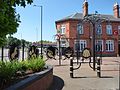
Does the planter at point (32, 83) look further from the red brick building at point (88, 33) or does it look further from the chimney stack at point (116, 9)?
the chimney stack at point (116, 9)

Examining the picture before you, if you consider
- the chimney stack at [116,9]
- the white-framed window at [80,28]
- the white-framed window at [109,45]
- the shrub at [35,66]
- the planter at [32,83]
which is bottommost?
the planter at [32,83]

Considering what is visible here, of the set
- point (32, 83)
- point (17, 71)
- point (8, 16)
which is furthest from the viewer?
point (17, 71)

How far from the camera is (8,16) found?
25.9 ft

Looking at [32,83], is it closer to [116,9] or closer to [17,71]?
[17,71]

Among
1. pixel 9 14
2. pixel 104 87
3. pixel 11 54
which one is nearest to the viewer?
pixel 9 14

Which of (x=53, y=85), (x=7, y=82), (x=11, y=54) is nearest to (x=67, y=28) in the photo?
(x=11, y=54)

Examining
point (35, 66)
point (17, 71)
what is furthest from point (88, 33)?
point (17, 71)

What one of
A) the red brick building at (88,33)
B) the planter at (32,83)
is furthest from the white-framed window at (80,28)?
the planter at (32,83)

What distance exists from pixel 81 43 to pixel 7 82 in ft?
160

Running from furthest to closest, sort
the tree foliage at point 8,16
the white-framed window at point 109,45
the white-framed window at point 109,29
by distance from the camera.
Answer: the white-framed window at point 109,29
the white-framed window at point 109,45
the tree foliage at point 8,16

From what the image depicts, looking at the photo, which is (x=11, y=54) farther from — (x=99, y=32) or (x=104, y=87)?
(x=99, y=32)

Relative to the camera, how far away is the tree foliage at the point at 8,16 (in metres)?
7.33

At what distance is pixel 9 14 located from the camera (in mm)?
7914

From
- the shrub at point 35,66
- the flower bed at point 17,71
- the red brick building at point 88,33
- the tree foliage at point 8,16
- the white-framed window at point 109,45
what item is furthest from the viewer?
the white-framed window at point 109,45
